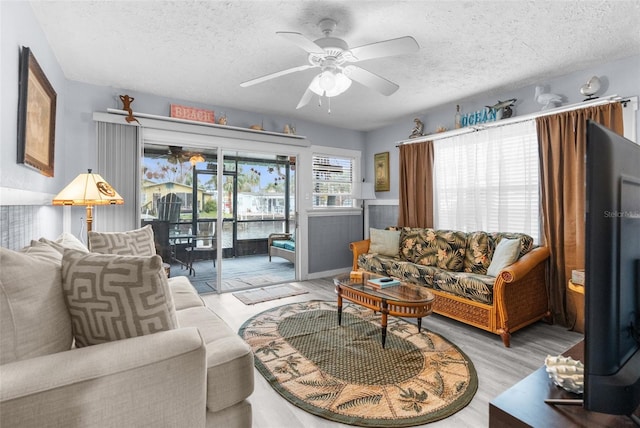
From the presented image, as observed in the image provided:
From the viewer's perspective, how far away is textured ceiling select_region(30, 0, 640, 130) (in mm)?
2100

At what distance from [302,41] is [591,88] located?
2.69 meters

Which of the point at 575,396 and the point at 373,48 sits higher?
the point at 373,48

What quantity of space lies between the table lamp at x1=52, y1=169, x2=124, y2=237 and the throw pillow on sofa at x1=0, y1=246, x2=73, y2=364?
5.43ft

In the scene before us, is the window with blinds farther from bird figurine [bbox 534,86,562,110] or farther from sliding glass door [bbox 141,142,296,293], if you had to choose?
bird figurine [bbox 534,86,562,110]

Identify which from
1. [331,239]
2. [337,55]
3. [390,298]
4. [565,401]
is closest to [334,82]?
[337,55]

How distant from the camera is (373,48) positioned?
203cm

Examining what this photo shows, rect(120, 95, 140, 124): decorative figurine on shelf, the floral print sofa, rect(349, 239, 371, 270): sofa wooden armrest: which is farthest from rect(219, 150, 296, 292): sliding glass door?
the floral print sofa

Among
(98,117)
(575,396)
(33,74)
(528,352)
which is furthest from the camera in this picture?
(98,117)

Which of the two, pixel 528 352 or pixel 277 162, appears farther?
pixel 277 162

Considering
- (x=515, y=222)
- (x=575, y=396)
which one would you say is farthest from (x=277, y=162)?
(x=575, y=396)

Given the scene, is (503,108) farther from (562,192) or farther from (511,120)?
(562,192)

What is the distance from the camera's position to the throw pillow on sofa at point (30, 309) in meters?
0.94

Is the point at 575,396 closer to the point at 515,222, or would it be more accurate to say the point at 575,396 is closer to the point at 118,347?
the point at 118,347

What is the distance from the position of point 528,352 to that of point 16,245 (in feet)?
11.7
